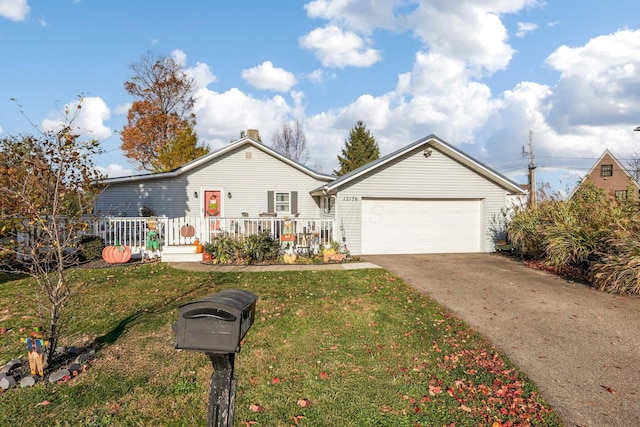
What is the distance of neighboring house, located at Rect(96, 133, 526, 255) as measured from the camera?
12.8 metres

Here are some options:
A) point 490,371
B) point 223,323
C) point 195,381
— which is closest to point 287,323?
point 195,381

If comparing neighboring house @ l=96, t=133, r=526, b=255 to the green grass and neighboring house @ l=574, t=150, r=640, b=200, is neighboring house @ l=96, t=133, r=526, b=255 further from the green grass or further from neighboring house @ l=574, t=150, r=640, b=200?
neighboring house @ l=574, t=150, r=640, b=200

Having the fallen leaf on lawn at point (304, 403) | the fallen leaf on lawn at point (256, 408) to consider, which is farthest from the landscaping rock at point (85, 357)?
the fallen leaf on lawn at point (304, 403)

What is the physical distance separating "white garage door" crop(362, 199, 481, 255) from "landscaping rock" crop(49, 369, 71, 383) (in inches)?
394

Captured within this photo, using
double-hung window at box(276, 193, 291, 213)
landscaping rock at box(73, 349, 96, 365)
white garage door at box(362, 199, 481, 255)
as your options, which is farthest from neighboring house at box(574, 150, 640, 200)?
landscaping rock at box(73, 349, 96, 365)

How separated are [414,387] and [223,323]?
104 inches

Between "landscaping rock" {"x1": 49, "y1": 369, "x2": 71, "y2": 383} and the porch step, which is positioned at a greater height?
the porch step

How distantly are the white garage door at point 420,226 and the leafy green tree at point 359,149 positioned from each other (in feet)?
70.8

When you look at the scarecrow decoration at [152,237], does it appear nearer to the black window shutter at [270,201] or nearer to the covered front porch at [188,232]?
the covered front porch at [188,232]

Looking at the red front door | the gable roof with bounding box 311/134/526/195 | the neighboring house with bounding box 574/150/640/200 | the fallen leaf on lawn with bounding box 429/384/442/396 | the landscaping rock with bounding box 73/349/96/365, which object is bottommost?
the fallen leaf on lawn with bounding box 429/384/442/396

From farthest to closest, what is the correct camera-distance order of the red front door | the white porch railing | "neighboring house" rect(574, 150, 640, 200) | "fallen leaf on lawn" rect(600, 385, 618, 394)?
"neighboring house" rect(574, 150, 640, 200), the red front door, the white porch railing, "fallen leaf on lawn" rect(600, 385, 618, 394)

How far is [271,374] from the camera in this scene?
4016mm

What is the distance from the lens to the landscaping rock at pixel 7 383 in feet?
A: 11.9

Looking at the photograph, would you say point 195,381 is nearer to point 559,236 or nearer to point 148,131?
point 559,236
